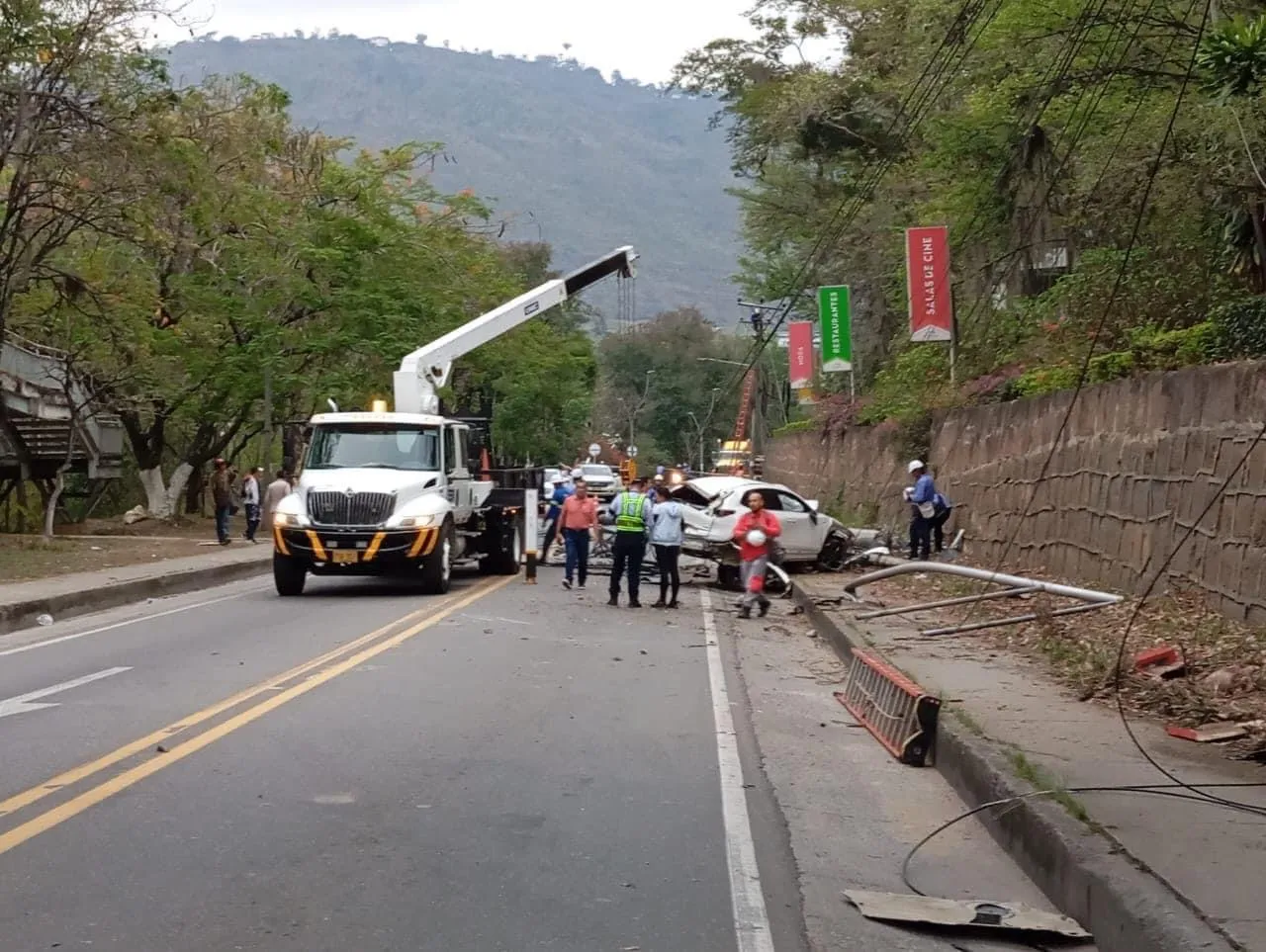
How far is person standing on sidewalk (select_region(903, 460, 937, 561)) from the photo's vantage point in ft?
82.3

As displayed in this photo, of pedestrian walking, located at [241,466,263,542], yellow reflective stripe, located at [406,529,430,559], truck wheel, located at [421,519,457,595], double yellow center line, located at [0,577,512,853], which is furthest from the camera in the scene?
pedestrian walking, located at [241,466,263,542]

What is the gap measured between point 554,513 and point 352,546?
8.93 metres

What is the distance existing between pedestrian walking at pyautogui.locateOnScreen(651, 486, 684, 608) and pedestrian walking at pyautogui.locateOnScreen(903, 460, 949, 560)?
614cm

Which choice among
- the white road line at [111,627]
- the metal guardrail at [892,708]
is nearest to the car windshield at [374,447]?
the white road line at [111,627]

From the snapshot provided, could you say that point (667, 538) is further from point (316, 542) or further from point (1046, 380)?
point (1046, 380)

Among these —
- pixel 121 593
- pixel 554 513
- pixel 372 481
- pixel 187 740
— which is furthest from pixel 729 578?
pixel 187 740

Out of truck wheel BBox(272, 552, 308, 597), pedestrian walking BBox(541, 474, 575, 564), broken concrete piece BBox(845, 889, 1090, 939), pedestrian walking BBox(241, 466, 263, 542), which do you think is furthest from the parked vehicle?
broken concrete piece BBox(845, 889, 1090, 939)

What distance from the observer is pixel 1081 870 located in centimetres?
633

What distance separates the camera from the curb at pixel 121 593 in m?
18.1

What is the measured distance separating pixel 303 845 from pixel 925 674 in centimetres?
728

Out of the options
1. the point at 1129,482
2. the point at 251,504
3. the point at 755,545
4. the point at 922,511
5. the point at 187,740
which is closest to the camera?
the point at 187,740

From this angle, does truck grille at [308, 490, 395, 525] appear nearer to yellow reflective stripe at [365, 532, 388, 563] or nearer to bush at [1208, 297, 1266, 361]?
yellow reflective stripe at [365, 532, 388, 563]

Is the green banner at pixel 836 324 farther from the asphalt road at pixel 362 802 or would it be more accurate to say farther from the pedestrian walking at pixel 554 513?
the asphalt road at pixel 362 802

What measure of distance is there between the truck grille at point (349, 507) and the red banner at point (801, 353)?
32.3 m
